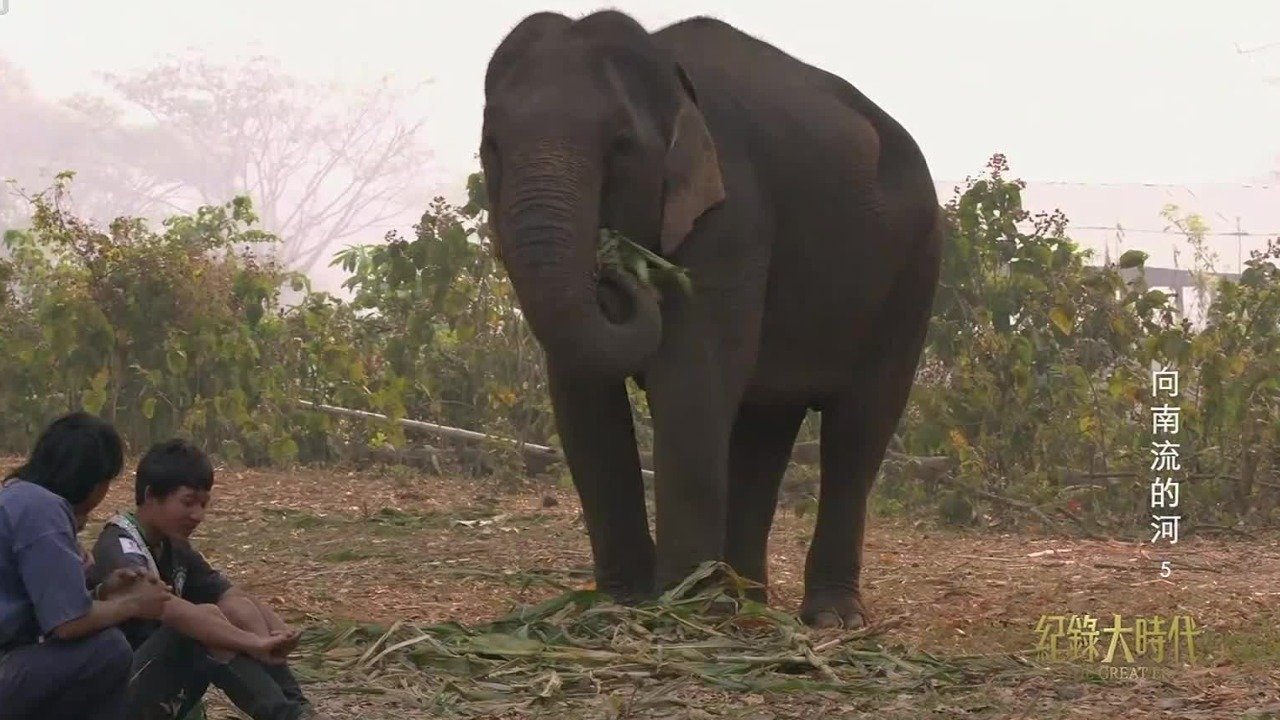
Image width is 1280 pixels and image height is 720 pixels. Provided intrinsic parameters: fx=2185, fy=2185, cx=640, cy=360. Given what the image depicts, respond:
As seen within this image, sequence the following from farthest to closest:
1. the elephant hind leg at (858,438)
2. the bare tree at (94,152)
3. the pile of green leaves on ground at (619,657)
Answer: the bare tree at (94,152) < the elephant hind leg at (858,438) < the pile of green leaves on ground at (619,657)

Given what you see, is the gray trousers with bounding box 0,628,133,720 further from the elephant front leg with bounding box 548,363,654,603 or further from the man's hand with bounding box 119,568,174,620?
the elephant front leg with bounding box 548,363,654,603

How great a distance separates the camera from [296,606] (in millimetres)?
7641

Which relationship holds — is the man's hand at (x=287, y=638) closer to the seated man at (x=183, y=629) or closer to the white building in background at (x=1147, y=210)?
the seated man at (x=183, y=629)

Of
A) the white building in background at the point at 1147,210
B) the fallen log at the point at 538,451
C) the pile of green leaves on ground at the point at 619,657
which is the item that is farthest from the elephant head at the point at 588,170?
the white building in background at the point at 1147,210

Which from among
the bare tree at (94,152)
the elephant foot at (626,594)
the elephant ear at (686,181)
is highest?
the bare tree at (94,152)

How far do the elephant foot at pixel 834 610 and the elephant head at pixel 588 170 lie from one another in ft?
4.71

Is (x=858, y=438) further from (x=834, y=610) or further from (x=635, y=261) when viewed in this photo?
(x=635, y=261)

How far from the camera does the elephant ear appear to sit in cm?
675

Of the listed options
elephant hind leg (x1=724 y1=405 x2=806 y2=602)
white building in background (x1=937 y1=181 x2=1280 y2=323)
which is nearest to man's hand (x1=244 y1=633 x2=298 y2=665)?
elephant hind leg (x1=724 y1=405 x2=806 y2=602)

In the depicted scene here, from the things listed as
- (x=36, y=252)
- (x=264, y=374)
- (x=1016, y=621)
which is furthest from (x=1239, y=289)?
(x=36, y=252)

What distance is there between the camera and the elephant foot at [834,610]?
7594 millimetres

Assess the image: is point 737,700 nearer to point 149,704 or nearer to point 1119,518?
point 149,704

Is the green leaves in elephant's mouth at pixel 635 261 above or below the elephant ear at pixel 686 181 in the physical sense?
below

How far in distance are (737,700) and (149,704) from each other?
155cm
